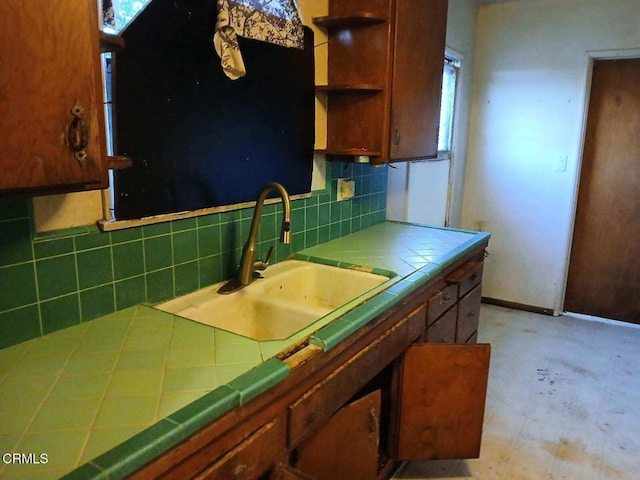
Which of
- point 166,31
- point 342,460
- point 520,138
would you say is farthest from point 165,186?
point 520,138

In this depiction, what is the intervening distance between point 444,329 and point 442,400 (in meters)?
0.36

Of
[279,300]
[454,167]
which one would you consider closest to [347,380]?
[279,300]

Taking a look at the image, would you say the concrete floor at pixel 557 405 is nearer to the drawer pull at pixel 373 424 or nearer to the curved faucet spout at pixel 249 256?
the drawer pull at pixel 373 424

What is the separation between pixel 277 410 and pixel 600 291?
333 cm

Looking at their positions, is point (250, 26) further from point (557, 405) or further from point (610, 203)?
point (610, 203)

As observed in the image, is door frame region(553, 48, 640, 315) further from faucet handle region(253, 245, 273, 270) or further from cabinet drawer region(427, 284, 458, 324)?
faucet handle region(253, 245, 273, 270)

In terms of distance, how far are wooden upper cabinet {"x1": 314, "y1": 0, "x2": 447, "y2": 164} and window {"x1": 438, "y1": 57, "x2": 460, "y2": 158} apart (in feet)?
4.06

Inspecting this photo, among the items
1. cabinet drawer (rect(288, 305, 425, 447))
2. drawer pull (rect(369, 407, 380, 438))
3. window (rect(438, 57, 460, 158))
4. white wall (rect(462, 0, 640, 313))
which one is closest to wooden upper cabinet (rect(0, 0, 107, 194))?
cabinet drawer (rect(288, 305, 425, 447))

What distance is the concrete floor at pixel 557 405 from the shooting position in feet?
6.66

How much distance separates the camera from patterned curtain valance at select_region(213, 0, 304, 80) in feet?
5.07

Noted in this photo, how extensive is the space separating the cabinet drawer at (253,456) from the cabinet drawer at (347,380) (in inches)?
2.1

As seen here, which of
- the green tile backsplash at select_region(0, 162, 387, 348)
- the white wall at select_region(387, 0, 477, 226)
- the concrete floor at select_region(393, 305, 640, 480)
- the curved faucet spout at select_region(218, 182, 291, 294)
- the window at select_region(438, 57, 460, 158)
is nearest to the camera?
the green tile backsplash at select_region(0, 162, 387, 348)

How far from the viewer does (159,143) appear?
1403 millimetres

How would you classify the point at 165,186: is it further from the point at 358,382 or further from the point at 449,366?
the point at 449,366
